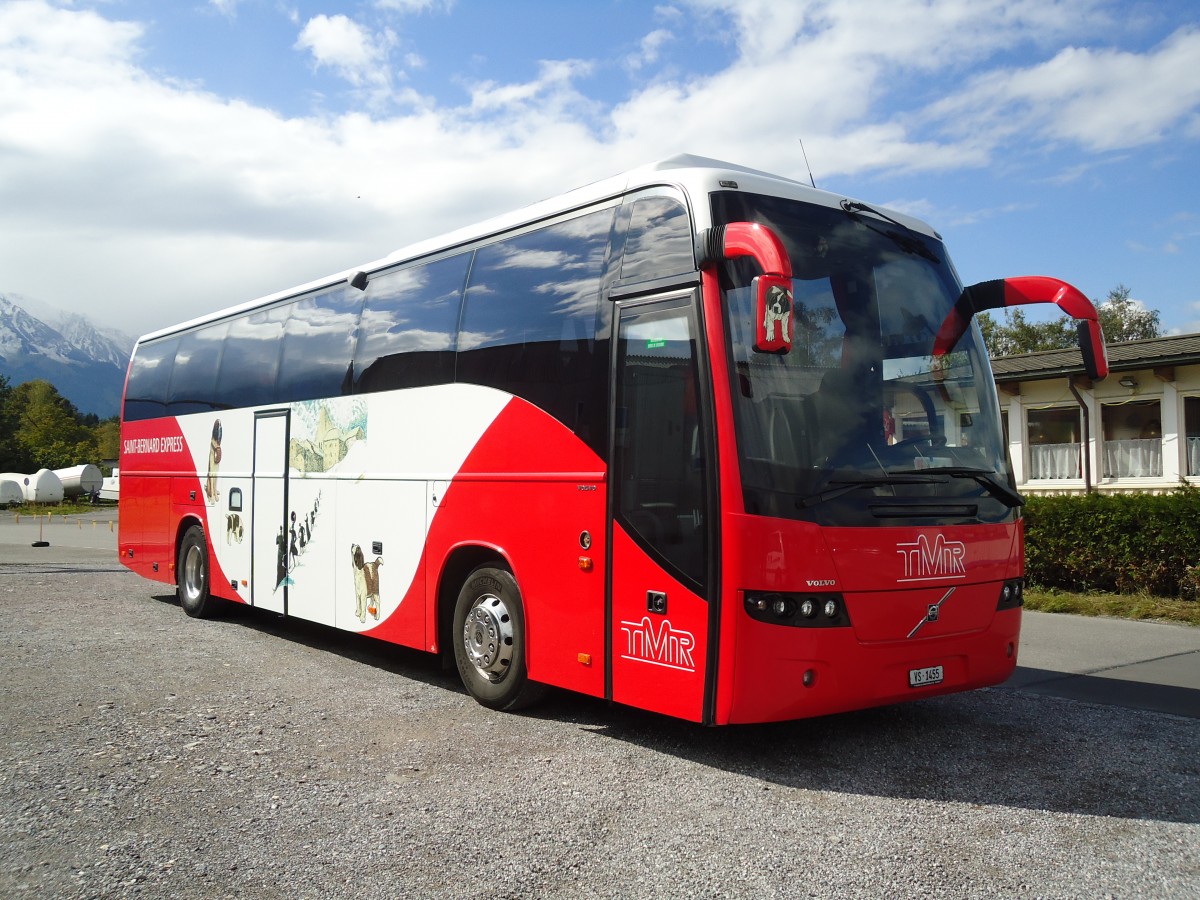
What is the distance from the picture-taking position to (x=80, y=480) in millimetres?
77062

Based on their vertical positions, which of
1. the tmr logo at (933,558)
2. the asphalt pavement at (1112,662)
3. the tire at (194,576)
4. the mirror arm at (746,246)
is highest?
the mirror arm at (746,246)

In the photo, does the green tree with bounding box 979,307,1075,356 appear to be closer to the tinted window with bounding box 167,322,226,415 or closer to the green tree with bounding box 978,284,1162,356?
the green tree with bounding box 978,284,1162,356

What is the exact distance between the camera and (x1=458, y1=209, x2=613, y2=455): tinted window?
673 cm

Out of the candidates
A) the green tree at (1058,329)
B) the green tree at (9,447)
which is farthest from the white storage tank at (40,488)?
the green tree at (1058,329)

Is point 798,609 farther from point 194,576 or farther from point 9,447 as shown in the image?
point 9,447

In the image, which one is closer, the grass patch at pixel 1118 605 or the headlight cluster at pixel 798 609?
the headlight cluster at pixel 798 609

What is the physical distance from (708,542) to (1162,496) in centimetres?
1061

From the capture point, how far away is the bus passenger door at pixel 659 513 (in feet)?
19.0

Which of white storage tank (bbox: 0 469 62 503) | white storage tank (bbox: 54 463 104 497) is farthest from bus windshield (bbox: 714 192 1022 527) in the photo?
white storage tank (bbox: 54 463 104 497)

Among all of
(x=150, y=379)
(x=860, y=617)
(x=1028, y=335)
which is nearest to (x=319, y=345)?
(x=150, y=379)

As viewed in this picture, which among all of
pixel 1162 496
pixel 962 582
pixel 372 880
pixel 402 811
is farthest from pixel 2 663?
pixel 1162 496

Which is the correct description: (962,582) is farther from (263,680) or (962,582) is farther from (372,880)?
(263,680)

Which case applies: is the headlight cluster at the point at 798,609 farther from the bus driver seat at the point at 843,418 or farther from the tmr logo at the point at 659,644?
the bus driver seat at the point at 843,418

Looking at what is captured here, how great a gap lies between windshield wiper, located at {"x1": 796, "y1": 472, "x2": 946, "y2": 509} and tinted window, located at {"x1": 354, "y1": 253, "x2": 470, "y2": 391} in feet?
11.0
